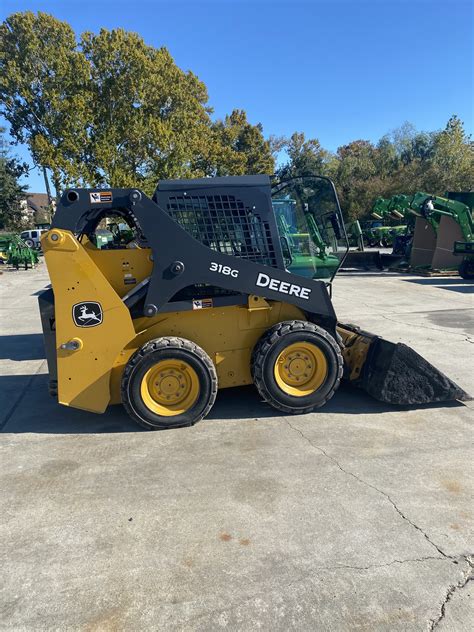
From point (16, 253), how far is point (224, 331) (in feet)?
72.1

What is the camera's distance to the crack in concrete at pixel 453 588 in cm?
220

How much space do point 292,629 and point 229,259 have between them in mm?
2915

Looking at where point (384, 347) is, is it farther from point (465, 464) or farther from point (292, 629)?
point (292, 629)

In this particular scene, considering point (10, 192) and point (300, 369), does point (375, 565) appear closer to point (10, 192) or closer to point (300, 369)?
point (300, 369)

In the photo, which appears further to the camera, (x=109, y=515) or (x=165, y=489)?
(x=165, y=489)

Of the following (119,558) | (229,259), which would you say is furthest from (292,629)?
(229,259)

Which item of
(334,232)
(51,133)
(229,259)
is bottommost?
(229,259)

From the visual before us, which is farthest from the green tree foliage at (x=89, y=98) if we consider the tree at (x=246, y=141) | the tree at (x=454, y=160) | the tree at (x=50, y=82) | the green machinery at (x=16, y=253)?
the tree at (x=454, y=160)

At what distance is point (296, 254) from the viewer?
16.8ft

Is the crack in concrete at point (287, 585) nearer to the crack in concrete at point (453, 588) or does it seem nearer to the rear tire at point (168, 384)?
the crack in concrete at point (453, 588)

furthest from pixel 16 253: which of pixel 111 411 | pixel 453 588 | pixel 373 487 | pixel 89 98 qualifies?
pixel 453 588

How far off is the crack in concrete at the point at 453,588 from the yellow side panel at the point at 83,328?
9.93 ft

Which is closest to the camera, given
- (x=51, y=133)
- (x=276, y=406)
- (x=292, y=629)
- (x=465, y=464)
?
(x=292, y=629)

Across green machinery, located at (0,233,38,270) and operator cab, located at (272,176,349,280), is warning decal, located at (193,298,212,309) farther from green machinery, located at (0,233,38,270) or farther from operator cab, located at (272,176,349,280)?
green machinery, located at (0,233,38,270)
